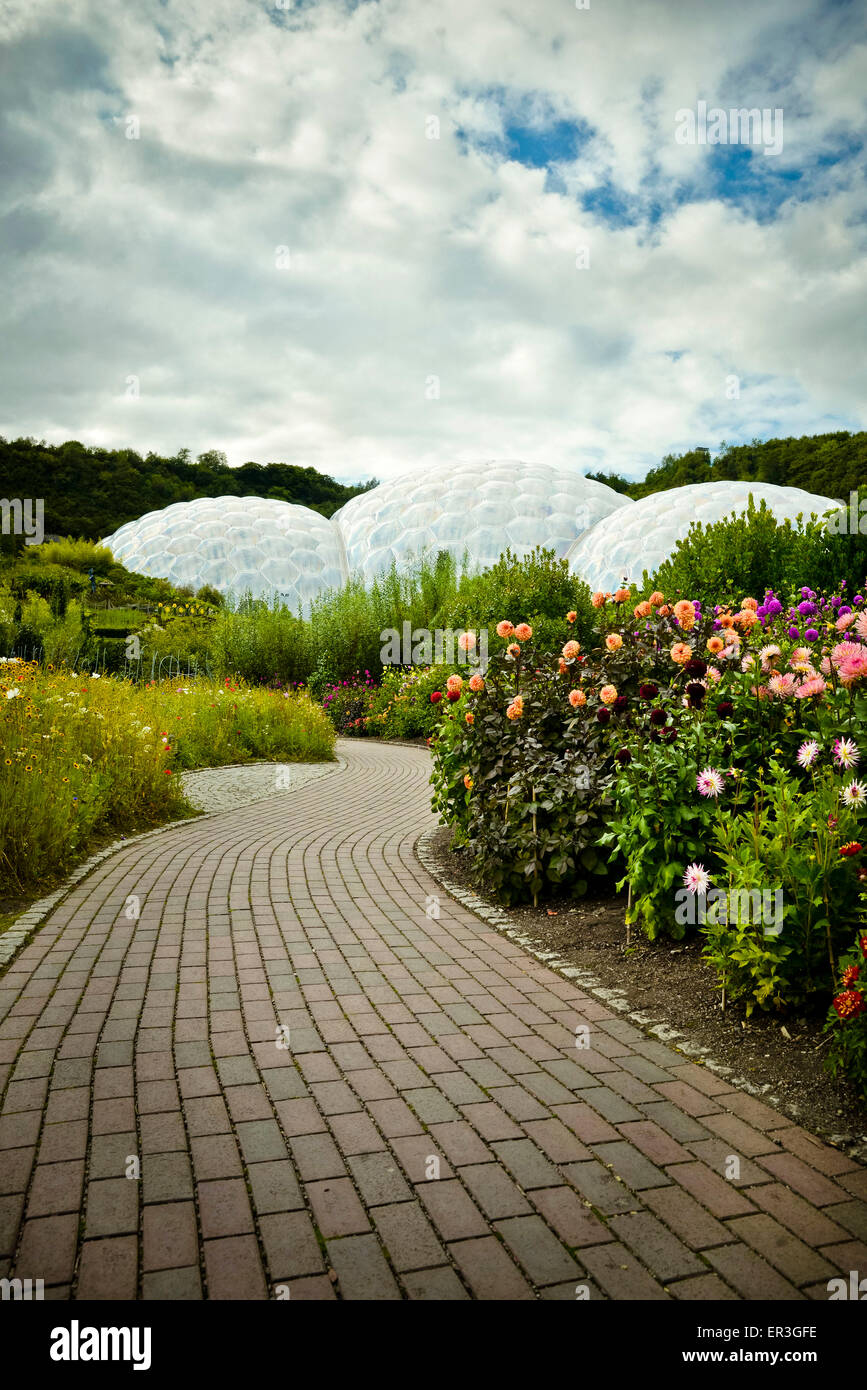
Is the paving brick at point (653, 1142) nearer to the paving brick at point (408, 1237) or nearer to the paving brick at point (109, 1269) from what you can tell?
the paving brick at point (408, 1237)

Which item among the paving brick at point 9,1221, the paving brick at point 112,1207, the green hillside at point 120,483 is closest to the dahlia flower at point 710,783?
the paving brick at point 112,1207

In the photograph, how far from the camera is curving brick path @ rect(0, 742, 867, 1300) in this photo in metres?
2.03

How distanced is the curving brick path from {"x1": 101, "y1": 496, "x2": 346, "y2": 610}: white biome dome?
110ft

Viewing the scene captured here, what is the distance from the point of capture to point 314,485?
54000mm

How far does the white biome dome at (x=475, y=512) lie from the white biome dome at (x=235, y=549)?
5.40 ft

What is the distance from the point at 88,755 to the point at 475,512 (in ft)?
104

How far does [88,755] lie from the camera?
7277mm

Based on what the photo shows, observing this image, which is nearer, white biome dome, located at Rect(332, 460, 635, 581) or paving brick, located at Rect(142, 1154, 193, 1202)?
paving brick, located at Rect(142, 1154, 193, 1202)

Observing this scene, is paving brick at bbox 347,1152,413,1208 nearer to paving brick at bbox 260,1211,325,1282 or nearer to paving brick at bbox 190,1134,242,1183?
paving brick at bbox 260,1211,325,1282

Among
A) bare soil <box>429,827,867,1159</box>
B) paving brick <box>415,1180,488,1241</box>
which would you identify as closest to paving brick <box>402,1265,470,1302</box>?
paving brick <box>415,1180,488,1241</box>

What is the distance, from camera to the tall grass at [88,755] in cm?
552

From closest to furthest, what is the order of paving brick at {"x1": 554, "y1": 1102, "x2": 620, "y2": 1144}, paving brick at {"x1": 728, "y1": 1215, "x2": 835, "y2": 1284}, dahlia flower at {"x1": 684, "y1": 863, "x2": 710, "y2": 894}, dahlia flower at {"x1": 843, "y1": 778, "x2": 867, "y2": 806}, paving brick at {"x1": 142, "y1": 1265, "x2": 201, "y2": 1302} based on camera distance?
1. paving brick at {"x1": 142, "y1": 1265, "x2": 201, "y2": 1302}
2. paving brick at {"x1": 728, "y1": 1215, "x2": 835, "y2": 1284}
3. paving brick at {"x1": 554, "y1": 1102, "x2": 620, "y2": 1144}
4. dahlia flower at {"x1": 843, "y1": 778, "x2": 867, "y2": 806}
5. dahlia flower at {"x1": 684, "y1": 863, "x2": 710, "y2": 894}

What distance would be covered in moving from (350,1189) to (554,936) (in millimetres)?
2459
